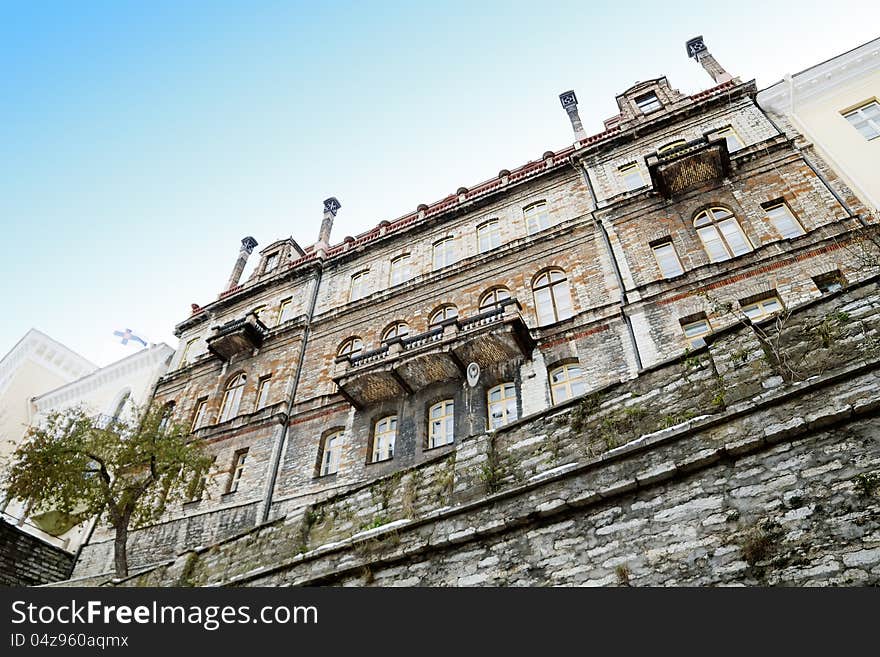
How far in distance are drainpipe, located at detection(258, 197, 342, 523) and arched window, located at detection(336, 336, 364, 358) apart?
5.22ft

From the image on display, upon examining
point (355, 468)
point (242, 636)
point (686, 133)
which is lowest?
point (242, 636)

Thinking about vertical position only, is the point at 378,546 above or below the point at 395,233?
below

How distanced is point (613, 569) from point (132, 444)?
14.1 meters

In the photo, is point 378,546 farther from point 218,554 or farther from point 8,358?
point 8,358

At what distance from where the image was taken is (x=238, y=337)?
71.6 ft

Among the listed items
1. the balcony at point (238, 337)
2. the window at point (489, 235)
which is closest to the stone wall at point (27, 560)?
the balcony at point (238, 337)

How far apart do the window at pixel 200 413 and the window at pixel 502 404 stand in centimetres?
1194

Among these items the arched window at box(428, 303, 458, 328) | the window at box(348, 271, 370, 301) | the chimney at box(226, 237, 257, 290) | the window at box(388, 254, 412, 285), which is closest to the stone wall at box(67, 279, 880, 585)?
the arched window at box(428, 303, 458, 328)

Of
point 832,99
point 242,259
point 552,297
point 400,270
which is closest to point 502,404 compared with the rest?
point 552,297

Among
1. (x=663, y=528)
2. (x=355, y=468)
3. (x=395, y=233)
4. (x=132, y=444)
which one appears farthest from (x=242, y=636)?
(x=395, y=233)

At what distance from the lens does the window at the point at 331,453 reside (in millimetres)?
16797

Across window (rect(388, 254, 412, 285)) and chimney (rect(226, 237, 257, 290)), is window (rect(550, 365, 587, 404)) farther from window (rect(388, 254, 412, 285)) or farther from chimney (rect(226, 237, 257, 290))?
chimney (rect(226, 237, 257, 290))

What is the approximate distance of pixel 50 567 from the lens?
660 inches

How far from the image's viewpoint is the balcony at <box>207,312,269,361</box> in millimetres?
21703
